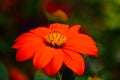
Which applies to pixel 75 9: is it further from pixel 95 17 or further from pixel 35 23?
pixel 35 23

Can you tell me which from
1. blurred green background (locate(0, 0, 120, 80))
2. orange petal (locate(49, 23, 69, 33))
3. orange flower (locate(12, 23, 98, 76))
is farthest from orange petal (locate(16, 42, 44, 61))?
blurred green background (locate(0, 0, 120, 80))

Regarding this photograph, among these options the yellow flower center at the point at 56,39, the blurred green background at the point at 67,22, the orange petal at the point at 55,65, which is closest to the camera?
the orange petal at the point at 55,65

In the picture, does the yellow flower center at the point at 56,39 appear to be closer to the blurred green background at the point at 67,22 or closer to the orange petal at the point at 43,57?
the orange petal at the point at 43,57

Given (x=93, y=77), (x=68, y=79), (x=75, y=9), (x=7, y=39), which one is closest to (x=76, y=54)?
(x=68, y=79)

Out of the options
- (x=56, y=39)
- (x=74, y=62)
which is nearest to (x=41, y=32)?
(x=56, y=39)

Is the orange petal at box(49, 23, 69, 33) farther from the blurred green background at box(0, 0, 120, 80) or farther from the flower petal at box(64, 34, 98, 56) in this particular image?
the blurred green background at box(0, 0, 120, 80)

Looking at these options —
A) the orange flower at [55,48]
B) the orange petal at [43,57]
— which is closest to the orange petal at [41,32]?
the orange flower at [55,48]
